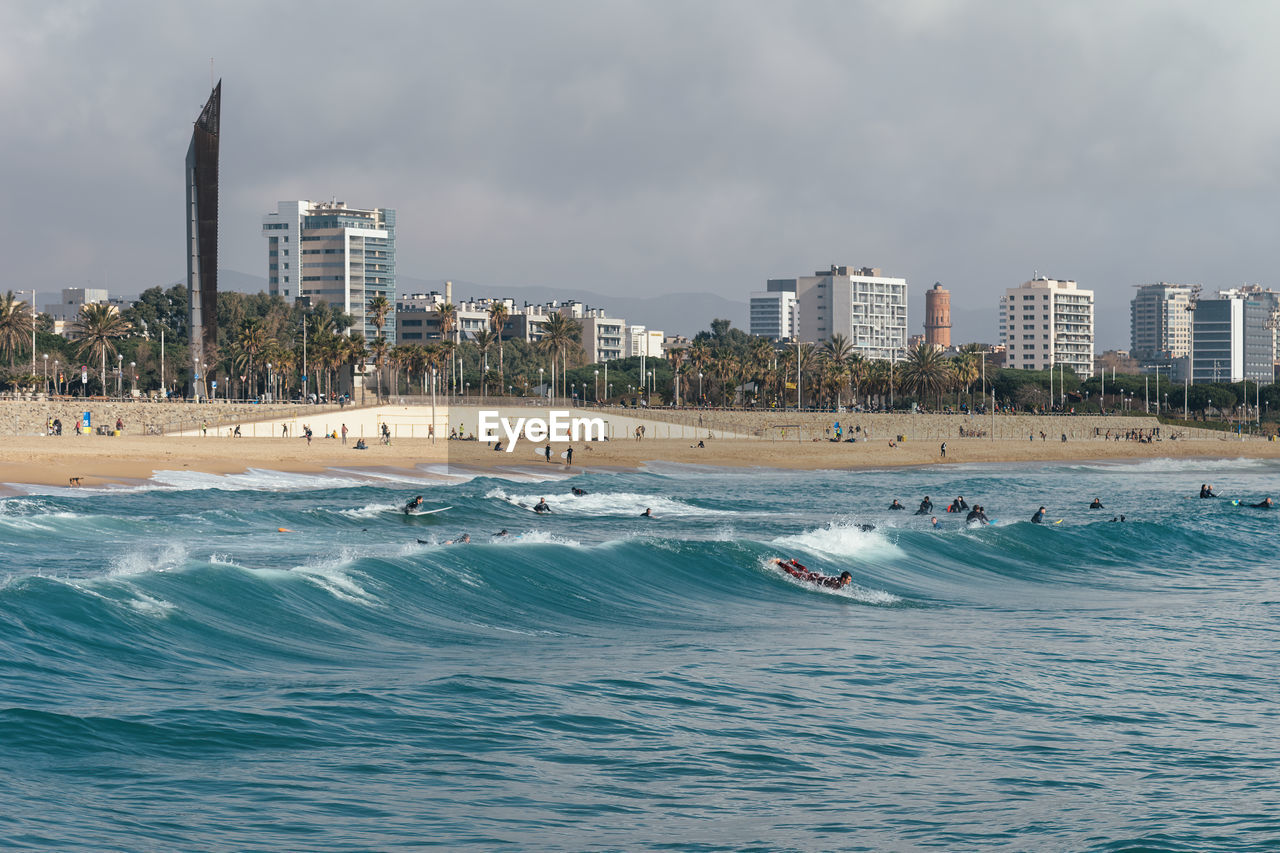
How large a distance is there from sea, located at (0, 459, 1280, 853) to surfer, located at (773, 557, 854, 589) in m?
0.26

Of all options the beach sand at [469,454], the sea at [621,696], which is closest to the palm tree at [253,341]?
the beach sand at [469,454]

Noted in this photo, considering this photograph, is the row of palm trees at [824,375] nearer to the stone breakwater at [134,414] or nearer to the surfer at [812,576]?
the stone breakwater at [134,414]

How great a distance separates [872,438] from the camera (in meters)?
95.9

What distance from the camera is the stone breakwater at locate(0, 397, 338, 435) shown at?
69.9m

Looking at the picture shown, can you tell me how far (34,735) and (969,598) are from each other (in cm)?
1675

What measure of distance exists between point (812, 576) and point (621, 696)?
32.8 feet

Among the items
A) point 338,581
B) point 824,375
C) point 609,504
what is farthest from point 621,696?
point 824,375

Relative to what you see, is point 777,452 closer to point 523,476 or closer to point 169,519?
point 523,476

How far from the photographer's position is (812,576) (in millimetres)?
23141

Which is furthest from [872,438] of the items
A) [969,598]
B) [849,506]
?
[969,598]

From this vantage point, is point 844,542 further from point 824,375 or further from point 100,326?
point 824,375

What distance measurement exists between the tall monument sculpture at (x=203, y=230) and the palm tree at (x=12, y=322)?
43.6ft

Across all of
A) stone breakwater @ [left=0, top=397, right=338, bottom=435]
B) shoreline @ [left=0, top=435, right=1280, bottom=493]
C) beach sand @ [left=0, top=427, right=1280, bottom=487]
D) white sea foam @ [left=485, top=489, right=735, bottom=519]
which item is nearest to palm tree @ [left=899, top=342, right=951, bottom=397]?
beach sand @ [left=0, top=427, right=1280, bottom=487]

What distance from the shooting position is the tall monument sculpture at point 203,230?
9256cm
